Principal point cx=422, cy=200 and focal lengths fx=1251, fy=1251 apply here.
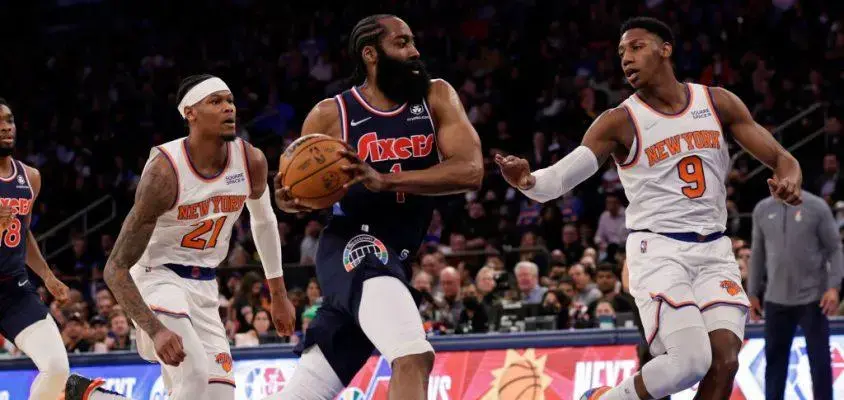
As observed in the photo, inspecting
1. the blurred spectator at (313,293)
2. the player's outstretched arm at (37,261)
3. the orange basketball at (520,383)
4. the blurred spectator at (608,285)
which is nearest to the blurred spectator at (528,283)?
the blurred spectator at (608,285)

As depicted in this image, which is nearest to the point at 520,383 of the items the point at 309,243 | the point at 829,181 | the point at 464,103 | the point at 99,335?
the point at 99,335

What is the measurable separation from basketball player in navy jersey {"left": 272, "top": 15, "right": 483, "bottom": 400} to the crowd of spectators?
5.24 m

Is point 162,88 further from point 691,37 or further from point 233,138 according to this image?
point 233,138

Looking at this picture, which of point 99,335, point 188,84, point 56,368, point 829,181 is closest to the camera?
point 188,84

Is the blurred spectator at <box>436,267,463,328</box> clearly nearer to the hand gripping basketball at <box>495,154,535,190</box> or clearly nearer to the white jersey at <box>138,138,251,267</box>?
the white jersey at <box>138,138,251,267</box>

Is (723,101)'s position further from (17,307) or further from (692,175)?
(17,307)

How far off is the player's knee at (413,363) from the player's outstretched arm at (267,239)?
1.80 meters

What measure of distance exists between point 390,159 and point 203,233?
5.19ft

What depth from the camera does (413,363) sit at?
5168 mm

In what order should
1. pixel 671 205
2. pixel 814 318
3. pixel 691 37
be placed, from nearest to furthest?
1. pixel 671 205
2. pixel 814 318
3. pixel 691 37

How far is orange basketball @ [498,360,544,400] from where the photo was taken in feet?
32.6

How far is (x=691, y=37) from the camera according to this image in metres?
16.9

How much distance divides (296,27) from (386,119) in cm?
1635

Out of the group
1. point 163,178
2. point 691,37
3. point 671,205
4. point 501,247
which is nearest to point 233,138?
point 163,178
